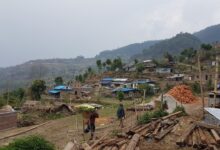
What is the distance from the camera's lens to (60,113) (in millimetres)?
31734

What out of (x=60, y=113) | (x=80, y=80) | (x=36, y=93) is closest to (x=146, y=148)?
(x=60, y=113)

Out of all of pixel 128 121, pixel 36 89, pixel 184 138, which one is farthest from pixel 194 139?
pixel 36 89

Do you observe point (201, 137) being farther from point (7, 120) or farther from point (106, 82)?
point (106, 82)

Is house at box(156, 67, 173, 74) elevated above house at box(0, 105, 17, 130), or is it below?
above

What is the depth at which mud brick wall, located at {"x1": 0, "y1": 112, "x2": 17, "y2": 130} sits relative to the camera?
2391 cm

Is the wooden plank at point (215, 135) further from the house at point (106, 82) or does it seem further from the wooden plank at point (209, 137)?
the house at point (106, 82)

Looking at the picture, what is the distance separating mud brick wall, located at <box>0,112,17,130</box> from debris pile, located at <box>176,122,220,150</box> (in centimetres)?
1315

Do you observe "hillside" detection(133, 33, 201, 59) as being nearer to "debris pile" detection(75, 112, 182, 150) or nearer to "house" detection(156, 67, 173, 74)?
"house" detection(156, 67, 173, 74)

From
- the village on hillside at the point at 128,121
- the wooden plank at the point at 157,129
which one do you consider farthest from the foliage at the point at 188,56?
the wooden plank at the point at 157,129

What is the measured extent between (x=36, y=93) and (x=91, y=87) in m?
14.7

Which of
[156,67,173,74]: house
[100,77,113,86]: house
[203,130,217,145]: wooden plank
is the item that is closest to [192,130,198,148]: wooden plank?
[203,130,217,145]: wooden plank

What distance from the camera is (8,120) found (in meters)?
24.8

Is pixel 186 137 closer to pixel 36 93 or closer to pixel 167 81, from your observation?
pixel 36 93

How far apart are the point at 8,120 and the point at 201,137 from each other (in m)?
14.8
